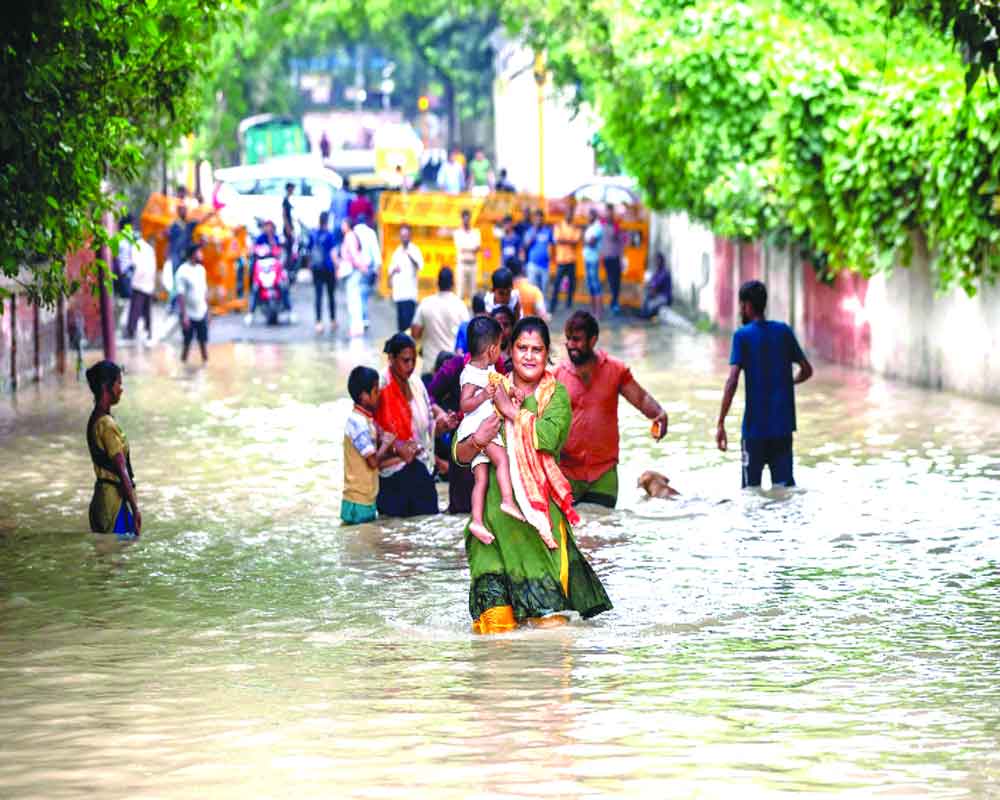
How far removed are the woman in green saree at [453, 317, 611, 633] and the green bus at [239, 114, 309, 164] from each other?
62968 millimetres

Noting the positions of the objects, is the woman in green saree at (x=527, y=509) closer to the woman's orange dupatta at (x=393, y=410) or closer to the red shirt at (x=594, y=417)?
the red shirt at (x=594, y=417)

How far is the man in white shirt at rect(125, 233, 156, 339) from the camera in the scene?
31.9 metres

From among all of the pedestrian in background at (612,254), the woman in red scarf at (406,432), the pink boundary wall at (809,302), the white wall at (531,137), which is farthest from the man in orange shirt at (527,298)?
the white wall at (531,137)

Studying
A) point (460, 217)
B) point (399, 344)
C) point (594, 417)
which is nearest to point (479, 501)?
point (594, 417)

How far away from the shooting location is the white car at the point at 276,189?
164ft

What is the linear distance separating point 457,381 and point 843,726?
664 cm

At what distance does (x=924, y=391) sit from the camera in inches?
927

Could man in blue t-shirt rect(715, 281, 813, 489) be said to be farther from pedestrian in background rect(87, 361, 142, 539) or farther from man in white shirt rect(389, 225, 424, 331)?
man in white shirt rect(389, 225, 424, 331)

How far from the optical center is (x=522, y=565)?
407 inches

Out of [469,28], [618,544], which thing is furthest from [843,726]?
[469,28]

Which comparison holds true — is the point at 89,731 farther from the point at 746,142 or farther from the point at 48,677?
the point at 746,142

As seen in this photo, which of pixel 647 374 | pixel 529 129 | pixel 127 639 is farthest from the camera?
pixel 529 129

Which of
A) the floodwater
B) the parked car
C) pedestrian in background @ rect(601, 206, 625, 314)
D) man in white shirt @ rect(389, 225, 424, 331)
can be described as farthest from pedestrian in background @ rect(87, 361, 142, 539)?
the parked car

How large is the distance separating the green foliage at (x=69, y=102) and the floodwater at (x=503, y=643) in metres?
1.90
